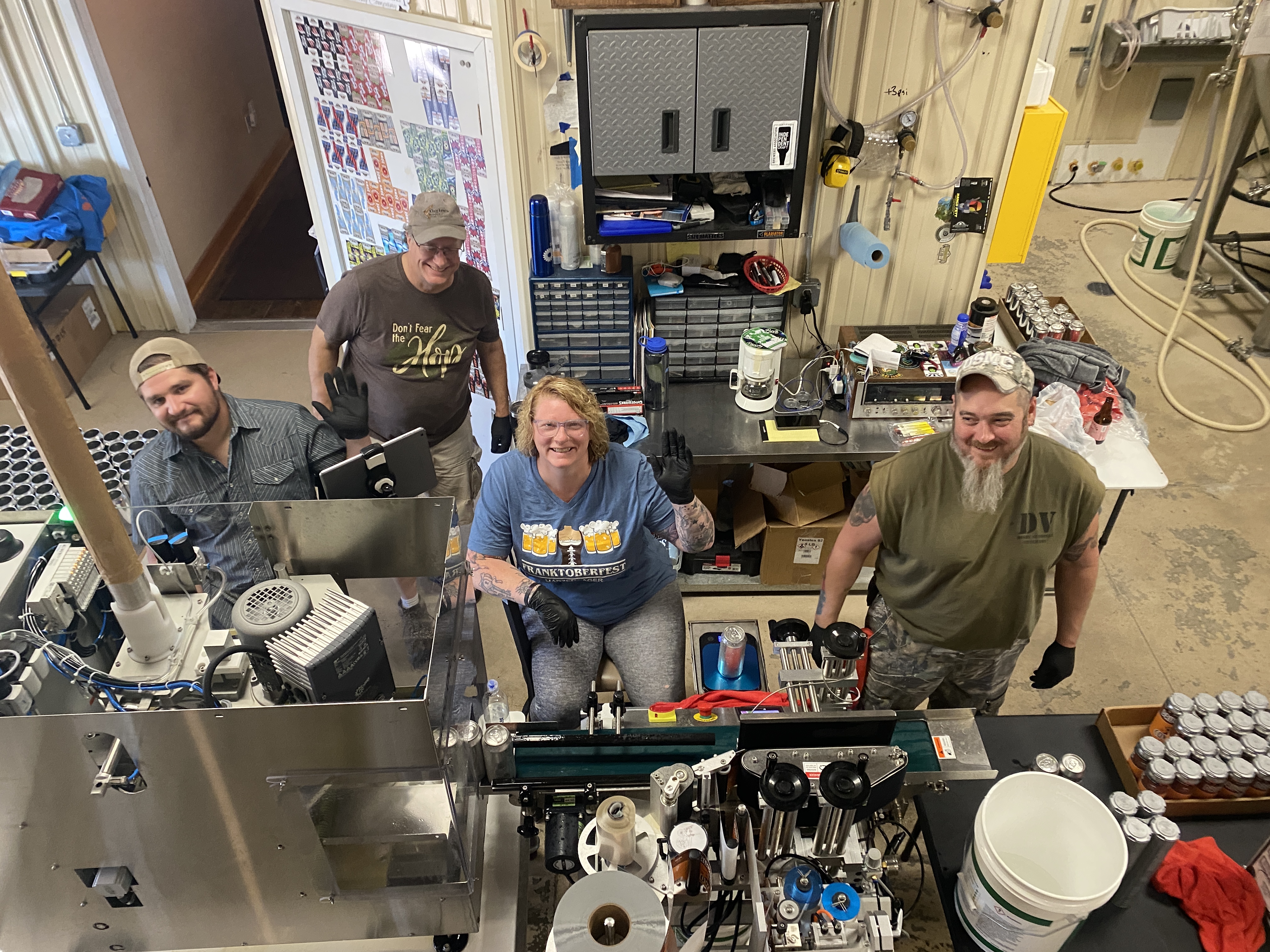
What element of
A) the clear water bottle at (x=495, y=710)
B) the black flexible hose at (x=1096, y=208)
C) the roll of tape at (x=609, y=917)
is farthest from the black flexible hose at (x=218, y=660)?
the black flexible hose at (x=1096, y=208)

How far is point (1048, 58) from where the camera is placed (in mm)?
5699

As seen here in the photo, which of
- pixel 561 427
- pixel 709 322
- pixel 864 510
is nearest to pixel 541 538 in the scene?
pixel 561 427

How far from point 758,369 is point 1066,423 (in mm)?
1095

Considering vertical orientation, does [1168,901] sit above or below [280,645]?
below

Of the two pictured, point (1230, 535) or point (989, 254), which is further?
point (1230, 535)

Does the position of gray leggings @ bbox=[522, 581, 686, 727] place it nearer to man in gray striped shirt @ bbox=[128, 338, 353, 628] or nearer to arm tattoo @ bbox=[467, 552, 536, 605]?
arm tattoo @ bbox=[467, 552, 536, 605]

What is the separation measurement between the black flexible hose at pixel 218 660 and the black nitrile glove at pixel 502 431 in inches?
75.7

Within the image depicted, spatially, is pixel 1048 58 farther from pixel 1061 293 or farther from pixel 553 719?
pixel 553 719

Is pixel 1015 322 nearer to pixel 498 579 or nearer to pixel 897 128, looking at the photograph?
pixel 897 128

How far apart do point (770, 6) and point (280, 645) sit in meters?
2.31

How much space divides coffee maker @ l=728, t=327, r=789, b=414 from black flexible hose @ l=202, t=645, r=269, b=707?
2154 mm

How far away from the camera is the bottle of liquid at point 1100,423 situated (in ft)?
10.3

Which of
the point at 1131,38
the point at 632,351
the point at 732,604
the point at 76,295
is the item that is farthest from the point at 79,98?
the point at 1131,38

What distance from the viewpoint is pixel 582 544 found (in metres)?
2.35
